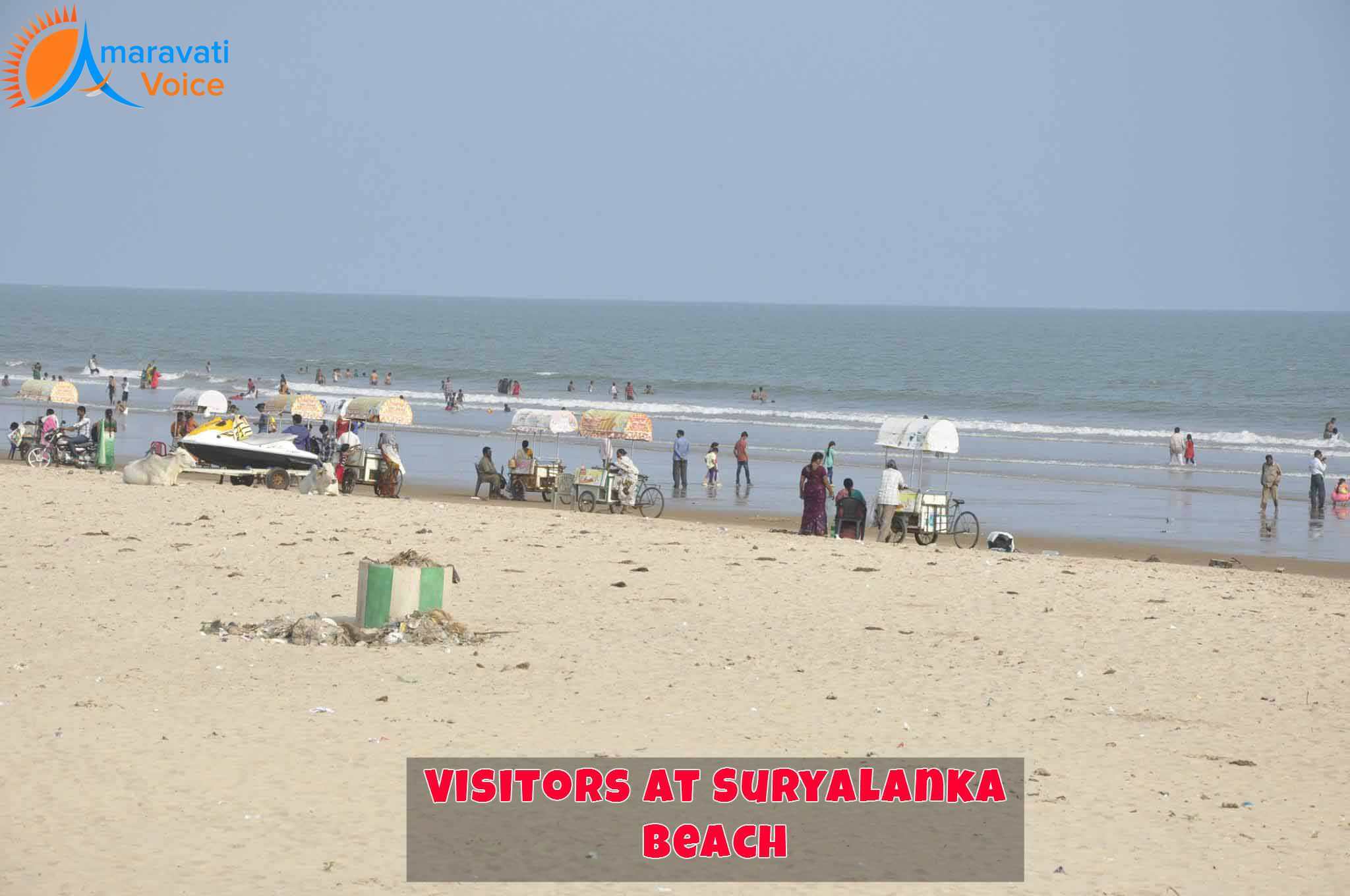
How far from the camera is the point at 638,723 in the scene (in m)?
9.75

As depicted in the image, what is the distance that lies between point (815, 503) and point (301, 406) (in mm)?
15341

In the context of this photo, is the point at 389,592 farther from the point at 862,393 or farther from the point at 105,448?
the point at 862,393

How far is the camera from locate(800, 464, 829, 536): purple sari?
66.3 feet

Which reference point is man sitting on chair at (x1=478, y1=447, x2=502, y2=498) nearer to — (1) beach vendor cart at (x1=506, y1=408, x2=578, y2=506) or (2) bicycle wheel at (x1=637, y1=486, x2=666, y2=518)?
(1) beach vendor cart at (x1=506, y1=408, x2=578, y2=506)

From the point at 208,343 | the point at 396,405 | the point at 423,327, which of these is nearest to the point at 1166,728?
the point at 396,405

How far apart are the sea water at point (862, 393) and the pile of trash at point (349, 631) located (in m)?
14.8

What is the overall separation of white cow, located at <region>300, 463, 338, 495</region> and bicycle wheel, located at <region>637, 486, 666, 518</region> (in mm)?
4930

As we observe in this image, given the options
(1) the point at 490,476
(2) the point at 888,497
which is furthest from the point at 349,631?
(1) the point at 490,476

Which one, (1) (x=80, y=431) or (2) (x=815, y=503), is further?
(1) (x=80, y=431)

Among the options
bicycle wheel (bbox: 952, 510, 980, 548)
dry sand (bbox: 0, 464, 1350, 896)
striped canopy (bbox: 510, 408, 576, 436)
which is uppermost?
striped canopy (bbox: 510, 408, 576, 436)

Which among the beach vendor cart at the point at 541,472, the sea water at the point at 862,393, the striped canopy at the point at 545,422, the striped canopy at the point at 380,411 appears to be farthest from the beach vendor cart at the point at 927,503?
the striped canopy at the point at 380,411

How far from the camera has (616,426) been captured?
2572 cm

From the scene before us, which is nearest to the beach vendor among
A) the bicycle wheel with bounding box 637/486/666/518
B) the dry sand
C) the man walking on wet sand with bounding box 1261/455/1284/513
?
the bicycle wheel with bounding box 637/486/666/518

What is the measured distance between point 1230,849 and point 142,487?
17723 millimetres
